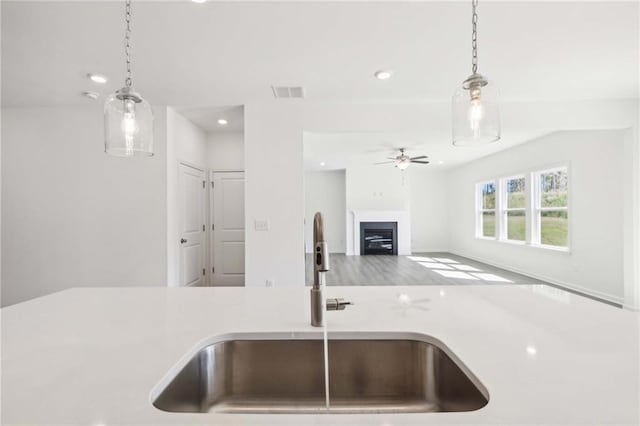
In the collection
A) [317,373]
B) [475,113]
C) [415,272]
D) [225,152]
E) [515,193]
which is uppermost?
[225,152]

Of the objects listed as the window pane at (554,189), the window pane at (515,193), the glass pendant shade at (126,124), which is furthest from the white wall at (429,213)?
the glass pendant shade at (126,124)

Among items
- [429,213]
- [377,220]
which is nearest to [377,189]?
[377,220]

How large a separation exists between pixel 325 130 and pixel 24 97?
347 centimetres

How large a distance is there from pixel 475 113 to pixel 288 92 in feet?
8.06

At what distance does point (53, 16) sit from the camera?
84.7 inches

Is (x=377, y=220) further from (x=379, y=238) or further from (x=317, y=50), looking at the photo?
(x=317, y=50)

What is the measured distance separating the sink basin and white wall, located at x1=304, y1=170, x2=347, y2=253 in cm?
830

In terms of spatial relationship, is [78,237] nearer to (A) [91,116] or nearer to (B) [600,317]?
(A) [91,116]

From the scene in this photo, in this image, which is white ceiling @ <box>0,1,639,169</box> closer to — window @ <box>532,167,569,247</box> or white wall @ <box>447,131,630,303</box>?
white wall @ <box>447,131,630,303</box>

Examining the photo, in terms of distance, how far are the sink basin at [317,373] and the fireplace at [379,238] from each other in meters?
7.92

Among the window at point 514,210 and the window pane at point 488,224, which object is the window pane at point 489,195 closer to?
the window pane at point 488,224

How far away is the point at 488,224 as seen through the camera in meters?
7.53

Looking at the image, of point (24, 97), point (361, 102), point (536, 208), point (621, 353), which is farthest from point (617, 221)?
point (24, 97)

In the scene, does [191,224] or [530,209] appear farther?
[530,209]
